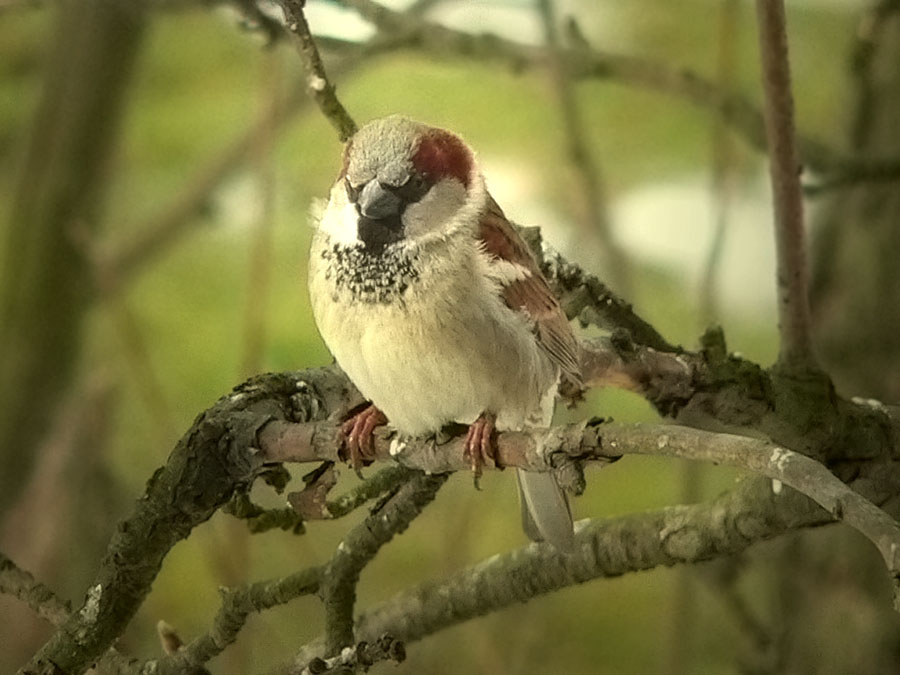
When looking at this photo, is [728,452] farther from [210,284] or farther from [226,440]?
[210,284]

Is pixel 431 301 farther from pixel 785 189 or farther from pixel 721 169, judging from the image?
pixel 721 169

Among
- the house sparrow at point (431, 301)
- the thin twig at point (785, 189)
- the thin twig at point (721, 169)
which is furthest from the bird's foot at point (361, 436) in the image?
the thin twig at point (721, 169)

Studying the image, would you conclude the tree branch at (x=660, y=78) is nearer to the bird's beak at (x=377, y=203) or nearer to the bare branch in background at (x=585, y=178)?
the bare branch in background at (x=585, y=178)

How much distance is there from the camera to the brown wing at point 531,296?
3.02ft

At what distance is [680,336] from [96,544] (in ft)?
2.17

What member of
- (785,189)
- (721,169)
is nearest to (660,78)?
(721,169)

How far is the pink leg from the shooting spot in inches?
31.3

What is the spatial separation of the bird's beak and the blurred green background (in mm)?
190

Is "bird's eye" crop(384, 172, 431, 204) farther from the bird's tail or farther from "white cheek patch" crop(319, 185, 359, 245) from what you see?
the bird's tail

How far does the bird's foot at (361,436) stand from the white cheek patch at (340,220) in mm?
142

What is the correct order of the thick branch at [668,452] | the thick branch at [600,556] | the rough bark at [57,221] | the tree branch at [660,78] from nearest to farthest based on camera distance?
1. the thick branch at [668,452]
2. the thick branch at [600,556]
3. the tree branch at [660,78]
4. the rough bark at [57,221]

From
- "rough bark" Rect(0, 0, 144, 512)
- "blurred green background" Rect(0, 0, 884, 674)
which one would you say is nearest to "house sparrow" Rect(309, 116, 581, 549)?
"blurred green background" Rect(0, 0, 884, 674)

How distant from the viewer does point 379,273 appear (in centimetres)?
91

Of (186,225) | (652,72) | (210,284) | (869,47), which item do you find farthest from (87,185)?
(869,47)
